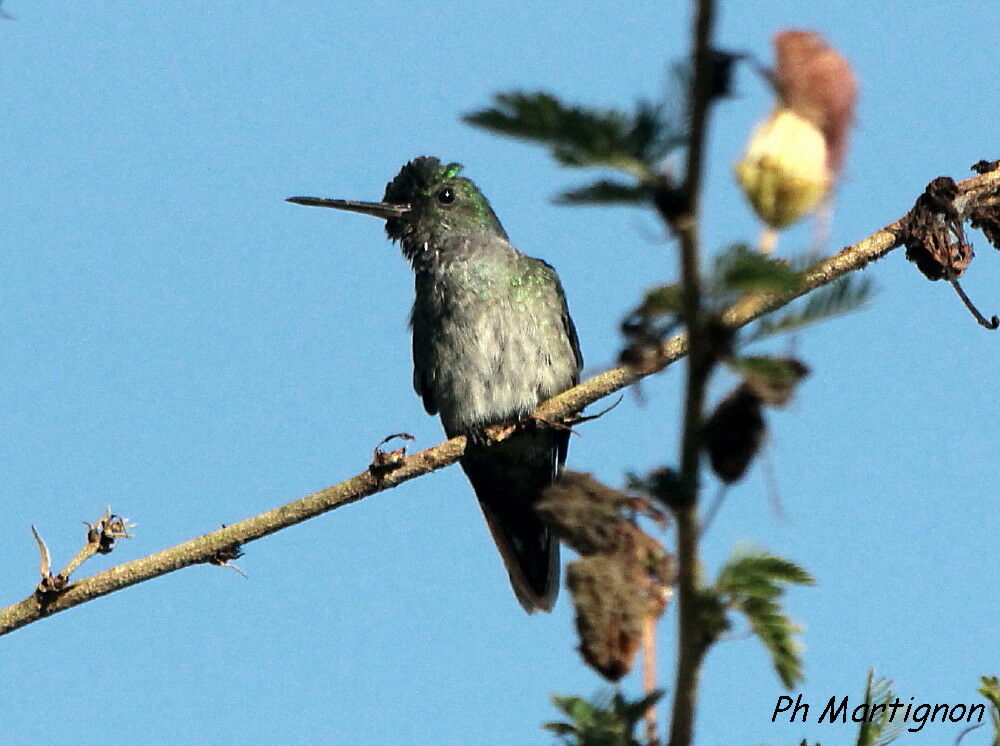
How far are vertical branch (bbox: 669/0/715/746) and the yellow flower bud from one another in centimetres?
19

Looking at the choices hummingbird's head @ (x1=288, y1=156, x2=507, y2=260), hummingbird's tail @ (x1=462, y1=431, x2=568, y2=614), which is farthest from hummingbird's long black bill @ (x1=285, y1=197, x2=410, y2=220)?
hummingbird's tail @ (x1=462, y1=431, x2=568, y2=614)

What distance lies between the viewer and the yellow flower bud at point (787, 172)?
1.49 m

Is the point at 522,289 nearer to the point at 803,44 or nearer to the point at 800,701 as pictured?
the point at 800,701

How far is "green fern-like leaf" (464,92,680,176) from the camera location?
55.7 inches

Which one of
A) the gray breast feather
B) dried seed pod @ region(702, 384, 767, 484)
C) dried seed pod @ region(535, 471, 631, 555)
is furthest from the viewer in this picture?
the gray breast feather

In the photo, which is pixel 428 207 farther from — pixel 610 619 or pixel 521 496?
pixel 610 619

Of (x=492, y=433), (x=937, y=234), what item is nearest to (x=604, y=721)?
(x=937, y=234)

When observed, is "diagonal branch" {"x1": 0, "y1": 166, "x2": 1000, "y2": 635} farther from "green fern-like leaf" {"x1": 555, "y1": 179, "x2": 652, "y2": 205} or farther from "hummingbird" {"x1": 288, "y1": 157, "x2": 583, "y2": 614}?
"hummingbird" {"x1": 288, "y1": 157, "x2": 583, "y2": 614}

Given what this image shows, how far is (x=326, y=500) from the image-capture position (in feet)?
16.4

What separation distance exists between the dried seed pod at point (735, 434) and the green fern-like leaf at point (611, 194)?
29 centimetres

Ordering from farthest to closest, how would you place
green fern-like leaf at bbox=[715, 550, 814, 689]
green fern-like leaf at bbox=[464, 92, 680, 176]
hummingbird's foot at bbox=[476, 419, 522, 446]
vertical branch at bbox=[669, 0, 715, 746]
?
hummingbird's foot at bbox=[476, 419, 522, 446] → green fern-like leaf at bbox=[715, 550, 814, 689] → green fern-like leaf at bbox=[464, 92, 680, 176] → vertical branch at bbox=[669, 0, 715, 746]

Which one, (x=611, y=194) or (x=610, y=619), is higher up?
(x=611, y=194)

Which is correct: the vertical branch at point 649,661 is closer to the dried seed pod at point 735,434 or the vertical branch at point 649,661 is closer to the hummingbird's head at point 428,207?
the dried seed pod at point 735,434

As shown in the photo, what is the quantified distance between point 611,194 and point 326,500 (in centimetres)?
370
